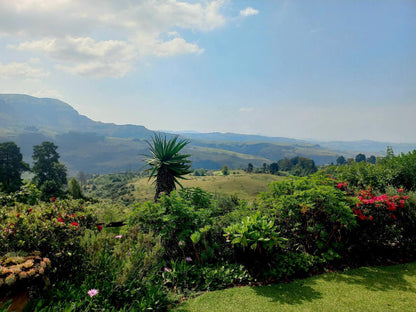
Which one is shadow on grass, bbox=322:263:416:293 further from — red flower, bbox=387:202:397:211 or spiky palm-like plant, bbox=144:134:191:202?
spiky palm-like plant, bbox=144:134:191:202

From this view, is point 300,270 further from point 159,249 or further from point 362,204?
point 159,249

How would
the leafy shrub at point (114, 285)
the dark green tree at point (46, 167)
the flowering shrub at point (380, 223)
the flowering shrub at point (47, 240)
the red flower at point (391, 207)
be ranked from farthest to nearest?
the dark green tree at point (46, 167) < the flowering shrub at point (380, 223) < the red flower at point (391, 207) < the flowering shrub at point (47, 240) < the leafy shrub at point (114, 285)

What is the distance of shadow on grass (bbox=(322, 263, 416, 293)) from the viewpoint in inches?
172

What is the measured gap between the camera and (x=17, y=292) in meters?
3.08

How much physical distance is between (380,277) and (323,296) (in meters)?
1.60

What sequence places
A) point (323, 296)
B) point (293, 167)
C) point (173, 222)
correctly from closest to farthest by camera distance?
point (323, 296)
point (173, 222)
point (293, 167)

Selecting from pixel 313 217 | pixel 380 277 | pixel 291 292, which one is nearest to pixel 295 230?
pixel 313 217

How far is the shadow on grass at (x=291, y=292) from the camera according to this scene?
399 cm

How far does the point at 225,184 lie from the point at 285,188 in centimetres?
8666

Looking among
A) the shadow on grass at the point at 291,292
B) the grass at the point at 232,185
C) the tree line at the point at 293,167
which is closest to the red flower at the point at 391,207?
the shadow on grass at the point at 291,292

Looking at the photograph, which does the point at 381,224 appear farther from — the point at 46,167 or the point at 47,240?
the point at 46,167

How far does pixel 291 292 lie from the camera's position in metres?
4.21

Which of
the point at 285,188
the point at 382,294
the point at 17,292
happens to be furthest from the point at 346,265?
the point at 17,292

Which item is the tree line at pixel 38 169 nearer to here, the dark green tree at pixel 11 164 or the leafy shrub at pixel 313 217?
the dark green tree at pixel 11 164
